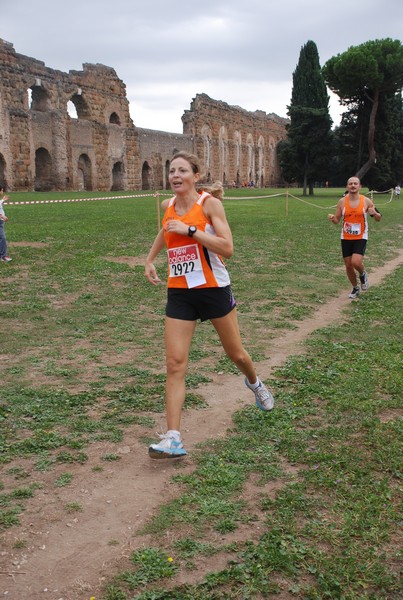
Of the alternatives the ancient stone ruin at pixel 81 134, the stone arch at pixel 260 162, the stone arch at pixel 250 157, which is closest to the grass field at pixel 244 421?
the ancient stone ruin at pixel 81 134

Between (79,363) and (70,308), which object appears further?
(70,308)

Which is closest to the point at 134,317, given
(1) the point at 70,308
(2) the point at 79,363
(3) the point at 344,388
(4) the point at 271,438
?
(1) the point at 70,308

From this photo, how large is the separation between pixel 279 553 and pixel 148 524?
2.36 feet

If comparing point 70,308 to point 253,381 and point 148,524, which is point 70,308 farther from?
point 148,524

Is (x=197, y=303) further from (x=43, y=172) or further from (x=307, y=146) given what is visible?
(x=307, y=146)

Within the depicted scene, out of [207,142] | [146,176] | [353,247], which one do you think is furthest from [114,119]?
[353,247]

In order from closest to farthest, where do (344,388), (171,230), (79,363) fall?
(171,230) < (344,388) < (79,363)

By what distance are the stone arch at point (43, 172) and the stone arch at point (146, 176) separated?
10.1m

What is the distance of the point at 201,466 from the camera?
3953 mm

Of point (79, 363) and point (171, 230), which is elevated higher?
point (171, 230)

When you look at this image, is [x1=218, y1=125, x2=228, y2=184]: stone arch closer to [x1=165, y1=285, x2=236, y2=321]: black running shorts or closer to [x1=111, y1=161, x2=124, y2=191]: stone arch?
[x1=111, y1=161, x2=124, y2=191]: stone arch

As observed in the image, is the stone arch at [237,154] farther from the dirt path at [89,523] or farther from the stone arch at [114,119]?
the dirt path at [89,523]

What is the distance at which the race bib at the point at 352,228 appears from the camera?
31.1 ft

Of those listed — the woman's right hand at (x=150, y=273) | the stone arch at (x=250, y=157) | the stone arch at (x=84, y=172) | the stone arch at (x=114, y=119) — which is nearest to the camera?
the woman's right hand at (x=150, y=273)
